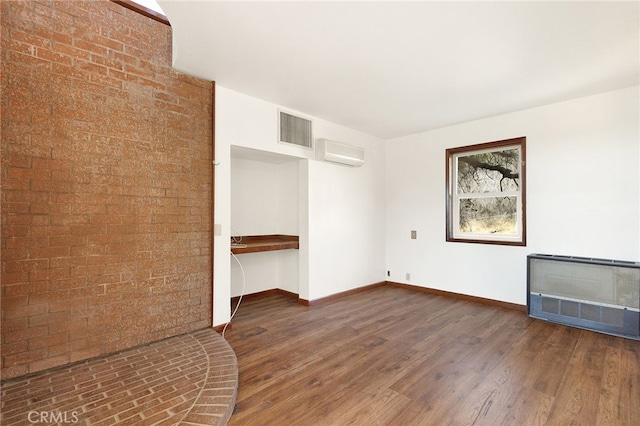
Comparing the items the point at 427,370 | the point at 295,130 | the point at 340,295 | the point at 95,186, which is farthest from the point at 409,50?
the point at 340,295

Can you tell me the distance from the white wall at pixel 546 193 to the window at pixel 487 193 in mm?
108

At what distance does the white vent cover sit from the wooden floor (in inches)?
90.7

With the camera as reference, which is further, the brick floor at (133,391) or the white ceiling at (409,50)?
the white ceiling at (409,50)

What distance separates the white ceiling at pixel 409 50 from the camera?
206 cm

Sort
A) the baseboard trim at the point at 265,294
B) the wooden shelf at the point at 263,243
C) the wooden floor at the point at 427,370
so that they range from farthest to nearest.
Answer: the baseboard trim at the point at 265,294, the wooden shelf at the point at 263,243, the wooden floor at the point at 427,370

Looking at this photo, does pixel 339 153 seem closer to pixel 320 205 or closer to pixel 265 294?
pixel 320 205

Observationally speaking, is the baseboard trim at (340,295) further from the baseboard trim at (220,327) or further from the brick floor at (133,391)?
the brick floor at (133,391)

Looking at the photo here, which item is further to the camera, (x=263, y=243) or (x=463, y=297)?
(x=463, y=297)

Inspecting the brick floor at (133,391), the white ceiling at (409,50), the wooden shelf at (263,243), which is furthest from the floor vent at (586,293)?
the brick floor at (133,391)

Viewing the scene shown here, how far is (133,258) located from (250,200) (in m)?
2.12

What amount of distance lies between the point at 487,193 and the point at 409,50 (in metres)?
2.78

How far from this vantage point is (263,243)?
4.17 m

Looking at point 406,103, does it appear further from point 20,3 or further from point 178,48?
point 20,3

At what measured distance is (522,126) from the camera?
397cm
